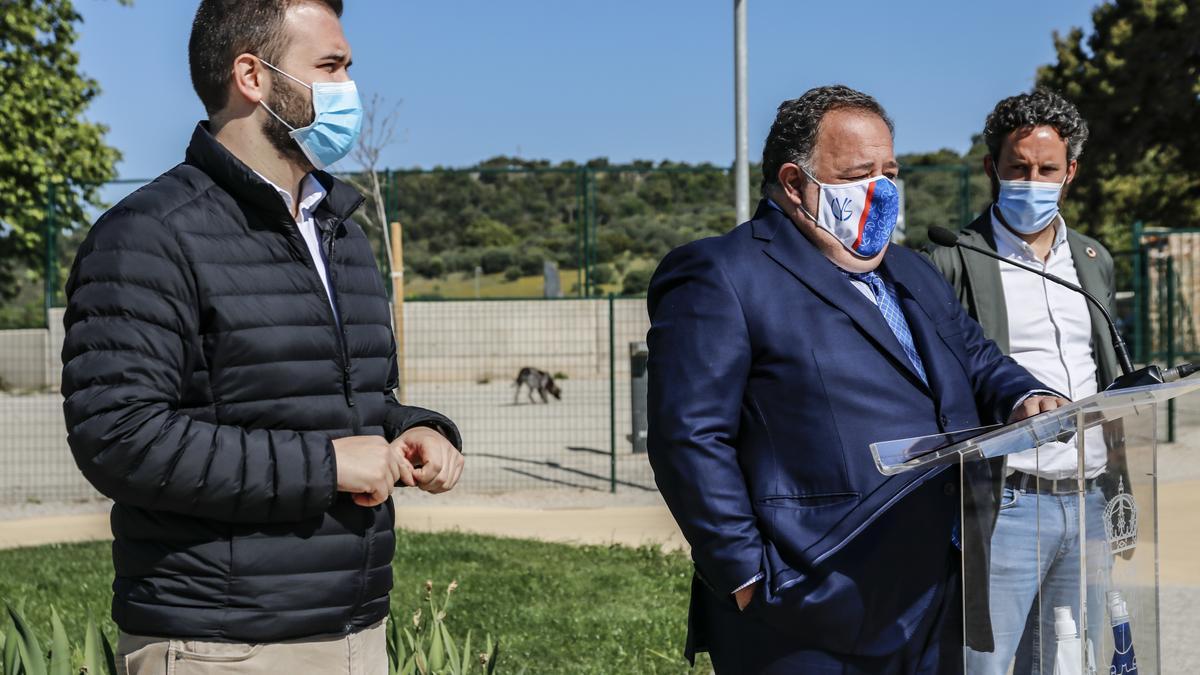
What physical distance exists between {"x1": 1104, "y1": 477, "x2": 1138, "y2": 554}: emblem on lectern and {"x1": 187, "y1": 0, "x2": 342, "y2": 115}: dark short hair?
1.80 metres

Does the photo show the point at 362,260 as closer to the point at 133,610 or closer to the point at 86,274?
the point at 86,274

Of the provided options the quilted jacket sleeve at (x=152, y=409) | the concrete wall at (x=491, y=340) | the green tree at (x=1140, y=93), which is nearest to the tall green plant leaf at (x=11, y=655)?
the quilted jacket sleeve at (x=152, y=409)

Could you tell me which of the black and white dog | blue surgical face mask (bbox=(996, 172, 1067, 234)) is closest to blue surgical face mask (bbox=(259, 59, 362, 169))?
blue surgical face mask (bbox=(996, 172, 1067, 234))

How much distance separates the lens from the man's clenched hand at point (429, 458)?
248 cm

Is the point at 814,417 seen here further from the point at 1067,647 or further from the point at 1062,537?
the point at 1067,647

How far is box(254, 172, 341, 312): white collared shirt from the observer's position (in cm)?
252

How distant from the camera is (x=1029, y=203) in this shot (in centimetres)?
391

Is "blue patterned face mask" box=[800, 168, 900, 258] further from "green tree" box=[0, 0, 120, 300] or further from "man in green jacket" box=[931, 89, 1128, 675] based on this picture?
"green tree" box=[0, 0, 120, 300]

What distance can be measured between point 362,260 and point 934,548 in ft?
4.35

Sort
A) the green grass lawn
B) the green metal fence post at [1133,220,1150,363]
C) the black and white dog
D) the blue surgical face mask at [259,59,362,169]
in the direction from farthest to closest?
the black and white dog, the green metal fence post at [1133,220,1150,363], the green grass lawn, the blue surgical face mask at [259,59,362,169]

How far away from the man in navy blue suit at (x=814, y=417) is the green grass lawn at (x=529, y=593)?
10.3 ft

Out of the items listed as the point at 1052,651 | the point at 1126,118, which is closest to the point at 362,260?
the point at 1052,651

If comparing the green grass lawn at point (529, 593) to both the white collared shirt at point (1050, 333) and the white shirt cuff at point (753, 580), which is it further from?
the white shirt cuff at point (753, 580)

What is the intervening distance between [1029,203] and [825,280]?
1.45m
